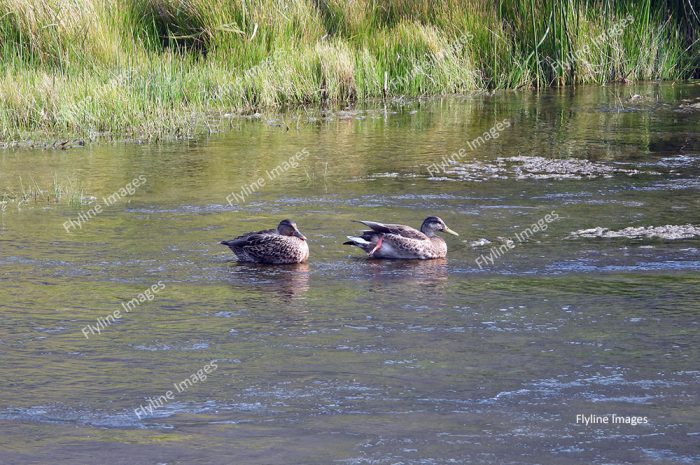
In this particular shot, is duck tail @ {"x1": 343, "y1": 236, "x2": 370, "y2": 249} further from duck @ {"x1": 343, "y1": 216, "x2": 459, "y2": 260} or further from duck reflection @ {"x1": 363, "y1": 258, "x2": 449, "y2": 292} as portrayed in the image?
duck reflection @ {"x1": 363, "y1": 258, "x2": 449, "y2": 292}

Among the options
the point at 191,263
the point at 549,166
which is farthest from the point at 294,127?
the point at 191,263

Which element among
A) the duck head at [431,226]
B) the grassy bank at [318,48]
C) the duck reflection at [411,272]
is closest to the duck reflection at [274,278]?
the duck reflection at [411,272]

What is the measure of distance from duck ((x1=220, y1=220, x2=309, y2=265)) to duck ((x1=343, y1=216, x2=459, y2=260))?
0.48m

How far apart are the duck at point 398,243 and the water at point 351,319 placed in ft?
0.40

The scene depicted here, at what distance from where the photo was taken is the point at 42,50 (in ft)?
62.1

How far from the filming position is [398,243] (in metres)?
9.80

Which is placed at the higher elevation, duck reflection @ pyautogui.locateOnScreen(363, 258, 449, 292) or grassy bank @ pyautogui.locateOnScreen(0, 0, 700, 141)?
grassy bank @ pyautogui.locateOnScreen(0, 0, 700, 141)

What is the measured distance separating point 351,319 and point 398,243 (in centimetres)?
207

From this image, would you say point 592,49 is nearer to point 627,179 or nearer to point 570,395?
point 627,179

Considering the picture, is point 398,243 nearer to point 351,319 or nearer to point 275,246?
point 275,246

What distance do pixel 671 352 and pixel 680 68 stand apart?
1575 centimetres

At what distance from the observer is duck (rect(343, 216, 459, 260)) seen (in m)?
9.70

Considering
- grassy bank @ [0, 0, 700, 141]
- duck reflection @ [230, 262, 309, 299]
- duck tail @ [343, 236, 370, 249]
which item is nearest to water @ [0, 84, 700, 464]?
duck reflection @ [230, 262, 309, 299]

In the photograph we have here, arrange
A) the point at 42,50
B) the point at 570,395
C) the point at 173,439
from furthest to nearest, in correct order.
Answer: the point at 42,50 → the point at 570,395 → the point at 173,439
